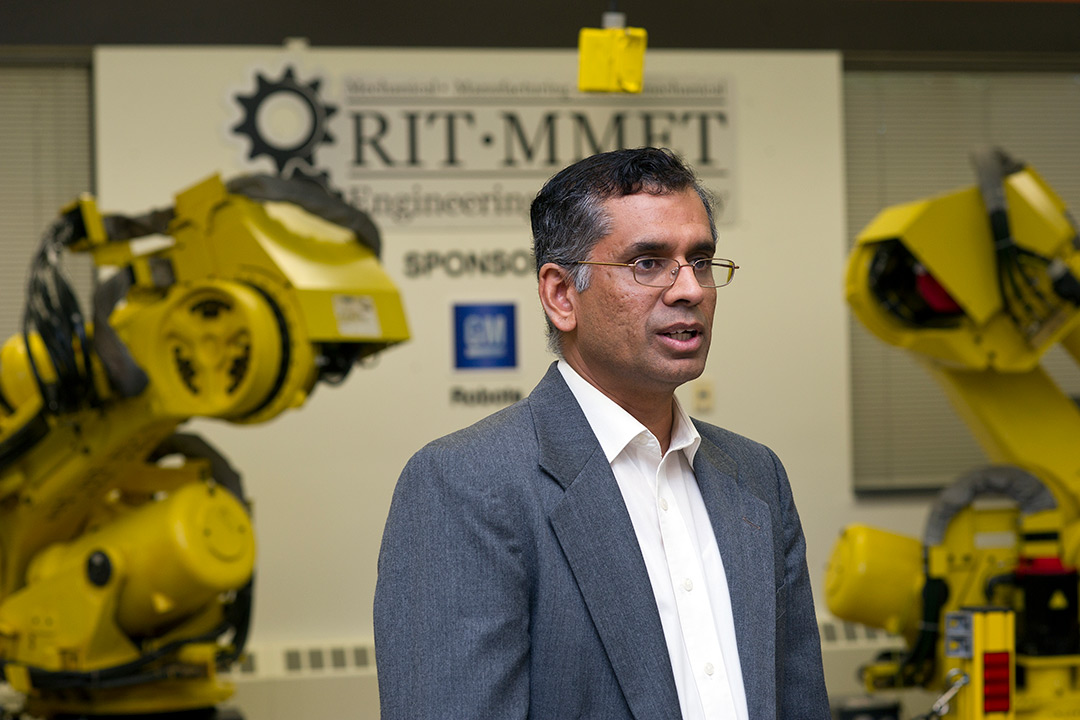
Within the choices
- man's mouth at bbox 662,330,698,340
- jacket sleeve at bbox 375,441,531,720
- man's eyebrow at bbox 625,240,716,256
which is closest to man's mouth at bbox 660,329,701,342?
man's mouth at bbox 662,330,698,340

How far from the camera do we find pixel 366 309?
4324 millimetres

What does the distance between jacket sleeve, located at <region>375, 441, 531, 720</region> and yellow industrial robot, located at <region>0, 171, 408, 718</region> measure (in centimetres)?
256

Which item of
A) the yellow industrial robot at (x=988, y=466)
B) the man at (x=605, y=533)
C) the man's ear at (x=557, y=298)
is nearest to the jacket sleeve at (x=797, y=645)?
the man at (x=605, y=533)

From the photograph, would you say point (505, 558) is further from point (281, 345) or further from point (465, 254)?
point (465, 254)

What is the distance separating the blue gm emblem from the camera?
6.30m

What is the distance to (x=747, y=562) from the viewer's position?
1.79m

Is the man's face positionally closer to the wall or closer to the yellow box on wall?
the yellow box on wall

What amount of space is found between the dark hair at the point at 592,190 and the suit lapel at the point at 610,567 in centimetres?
26

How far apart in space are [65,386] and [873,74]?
457 centimetres

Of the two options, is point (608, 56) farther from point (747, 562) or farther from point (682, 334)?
point (747, 562)

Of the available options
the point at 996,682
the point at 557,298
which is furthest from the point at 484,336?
the point at 557,298

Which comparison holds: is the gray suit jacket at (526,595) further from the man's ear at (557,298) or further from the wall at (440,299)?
the wall at (440,299)

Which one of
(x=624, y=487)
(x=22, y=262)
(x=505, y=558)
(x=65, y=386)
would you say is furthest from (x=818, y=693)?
(x=22, y=262)

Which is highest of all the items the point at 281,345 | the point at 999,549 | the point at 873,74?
the point at 873,74
